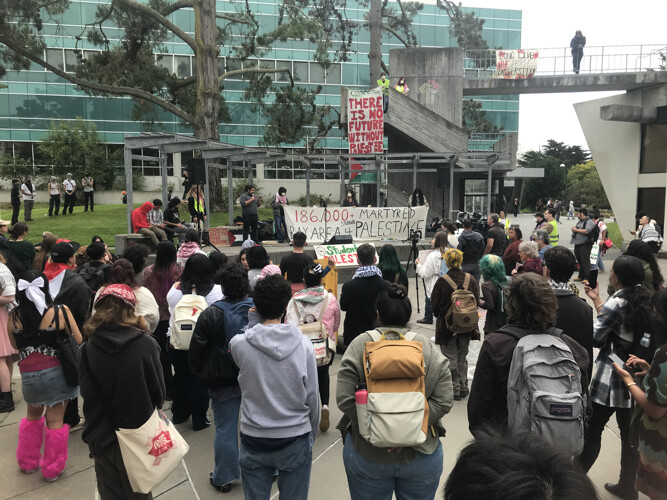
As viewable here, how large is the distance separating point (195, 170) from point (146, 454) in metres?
11.1

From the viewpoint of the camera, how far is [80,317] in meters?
4.40

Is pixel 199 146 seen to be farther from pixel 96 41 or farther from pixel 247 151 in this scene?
pixel 96 41

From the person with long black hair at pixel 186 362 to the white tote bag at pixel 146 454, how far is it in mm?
1470

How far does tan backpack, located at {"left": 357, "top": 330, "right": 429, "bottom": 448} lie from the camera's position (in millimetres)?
2395

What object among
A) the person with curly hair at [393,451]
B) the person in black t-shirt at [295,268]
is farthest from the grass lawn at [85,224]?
the person with curly hair at [393,451]

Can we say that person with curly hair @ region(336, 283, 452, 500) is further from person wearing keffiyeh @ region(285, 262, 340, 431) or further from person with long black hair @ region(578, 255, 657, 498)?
person wearing keffiyeh @ region(285, 262, 340, 431)

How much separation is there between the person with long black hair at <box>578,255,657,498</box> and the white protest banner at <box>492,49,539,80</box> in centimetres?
2048

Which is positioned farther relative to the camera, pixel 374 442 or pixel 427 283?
pixel 427 283

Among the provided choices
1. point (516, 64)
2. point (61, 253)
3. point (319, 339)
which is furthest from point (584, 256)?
point (516, 64)

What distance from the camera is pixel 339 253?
1176cm

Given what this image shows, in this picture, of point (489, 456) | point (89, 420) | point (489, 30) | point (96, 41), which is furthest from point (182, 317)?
point (489, 30)

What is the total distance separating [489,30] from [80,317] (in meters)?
57.6

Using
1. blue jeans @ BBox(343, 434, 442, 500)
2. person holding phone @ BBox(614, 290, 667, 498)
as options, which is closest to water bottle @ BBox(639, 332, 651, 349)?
person holding phone @ BBox(614, 290, 667, 498)

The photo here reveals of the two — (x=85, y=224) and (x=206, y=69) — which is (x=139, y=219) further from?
(x=206, y=69)
